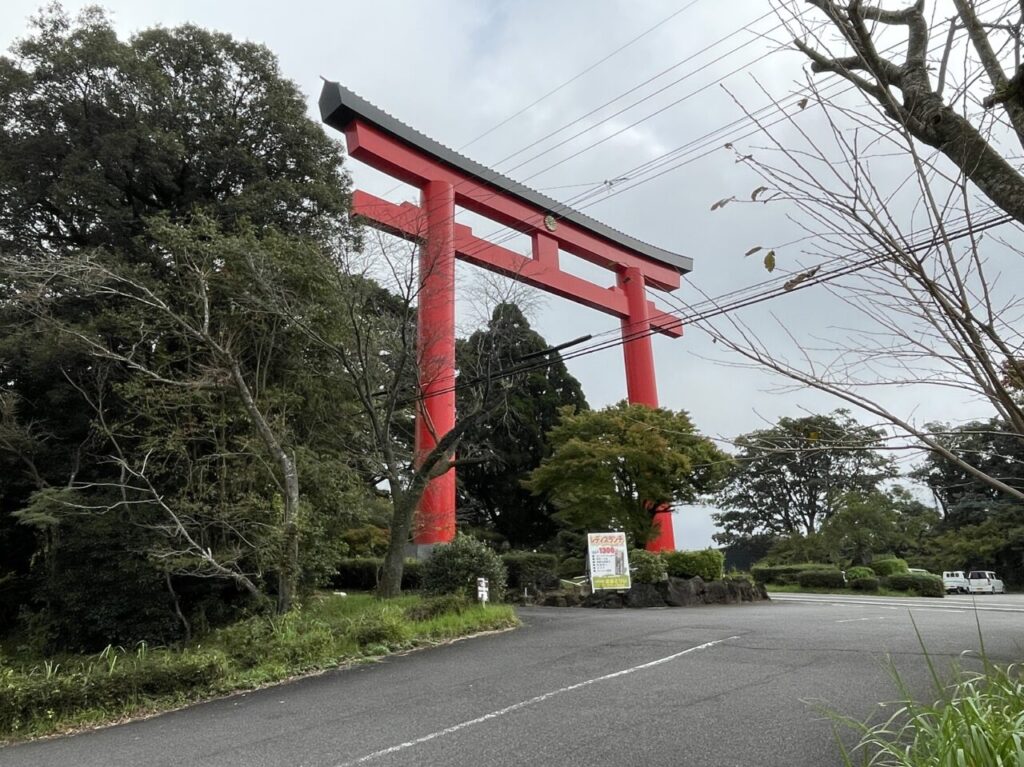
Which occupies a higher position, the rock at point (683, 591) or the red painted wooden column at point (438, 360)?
the red painted wooden column at point (438, 360)

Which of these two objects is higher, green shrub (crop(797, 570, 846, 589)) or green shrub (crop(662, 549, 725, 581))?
green shrub (crop(662, 549, 725, 581))

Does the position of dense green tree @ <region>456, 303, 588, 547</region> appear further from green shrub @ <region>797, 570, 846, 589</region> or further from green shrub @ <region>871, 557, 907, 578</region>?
green shrub @ <region>871, 557, 907, 578</region>

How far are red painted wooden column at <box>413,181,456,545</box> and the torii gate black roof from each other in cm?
93

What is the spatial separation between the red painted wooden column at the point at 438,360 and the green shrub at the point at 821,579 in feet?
51.7

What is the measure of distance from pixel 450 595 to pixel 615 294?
16417 millimetres

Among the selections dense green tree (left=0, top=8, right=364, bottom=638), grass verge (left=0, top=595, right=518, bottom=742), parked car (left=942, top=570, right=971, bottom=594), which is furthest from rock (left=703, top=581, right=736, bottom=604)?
parked car (left=942, top=570, right=971, bottom=594)

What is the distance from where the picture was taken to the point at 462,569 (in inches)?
478

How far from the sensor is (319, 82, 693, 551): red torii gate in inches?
595

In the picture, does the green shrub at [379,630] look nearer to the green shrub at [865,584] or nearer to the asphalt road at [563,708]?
the asphalt road at [563,708]

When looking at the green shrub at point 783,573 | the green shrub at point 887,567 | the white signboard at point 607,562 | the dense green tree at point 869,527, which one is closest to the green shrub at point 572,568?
the white signboard at point 607,562

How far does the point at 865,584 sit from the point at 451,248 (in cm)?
1863

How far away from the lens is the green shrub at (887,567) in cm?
2661

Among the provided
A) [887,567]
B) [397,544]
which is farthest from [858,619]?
[887,567]

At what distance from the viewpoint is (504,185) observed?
21016mm
